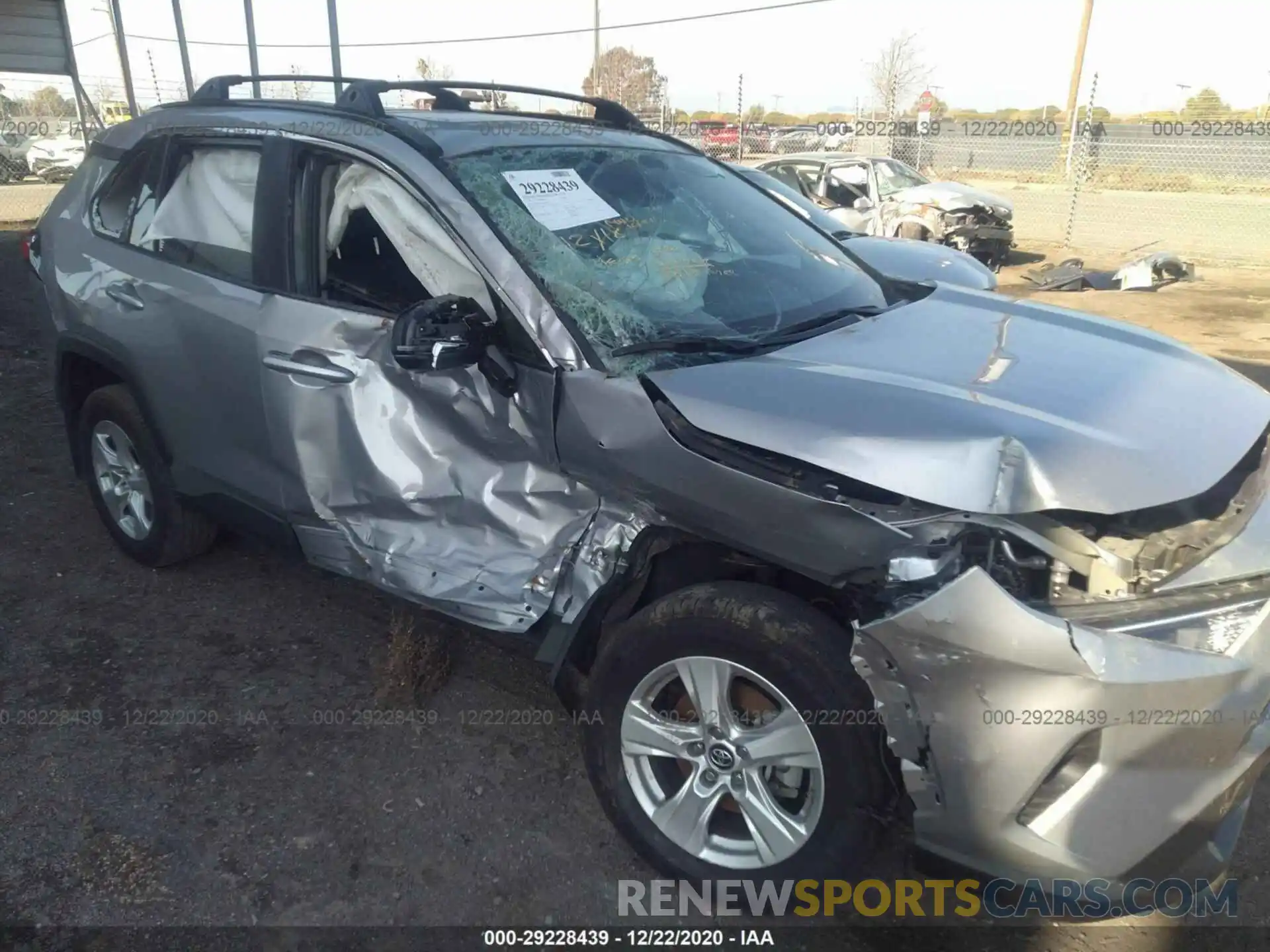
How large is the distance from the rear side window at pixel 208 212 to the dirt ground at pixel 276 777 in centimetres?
113

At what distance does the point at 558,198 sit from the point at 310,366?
3.08 feet

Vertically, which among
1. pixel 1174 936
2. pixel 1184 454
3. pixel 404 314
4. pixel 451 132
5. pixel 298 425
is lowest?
pixel 1174 936

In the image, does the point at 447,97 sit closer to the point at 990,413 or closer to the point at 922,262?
the point at 990,413

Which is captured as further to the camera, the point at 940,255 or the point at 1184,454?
the point at 940,255

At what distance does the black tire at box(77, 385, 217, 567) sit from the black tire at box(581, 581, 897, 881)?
7.17 feet

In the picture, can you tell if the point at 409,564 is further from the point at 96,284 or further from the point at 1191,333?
the point at 1191,333

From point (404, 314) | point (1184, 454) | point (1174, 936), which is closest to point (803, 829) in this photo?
point (1174, 936)

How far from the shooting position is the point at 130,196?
367cm

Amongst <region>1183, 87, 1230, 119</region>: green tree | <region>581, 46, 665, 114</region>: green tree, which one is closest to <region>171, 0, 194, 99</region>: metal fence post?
<region>581, 46, 665, 114</region>: green tree

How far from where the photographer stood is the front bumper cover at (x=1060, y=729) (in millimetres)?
1758

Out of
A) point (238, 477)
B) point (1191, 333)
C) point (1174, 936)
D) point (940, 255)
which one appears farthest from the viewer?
point (1191, 333)

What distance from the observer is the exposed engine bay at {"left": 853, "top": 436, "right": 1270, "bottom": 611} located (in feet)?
6.22

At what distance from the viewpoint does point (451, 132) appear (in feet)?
9.65

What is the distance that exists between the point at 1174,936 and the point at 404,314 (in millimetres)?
2506
